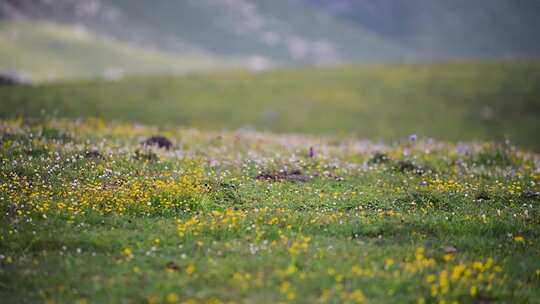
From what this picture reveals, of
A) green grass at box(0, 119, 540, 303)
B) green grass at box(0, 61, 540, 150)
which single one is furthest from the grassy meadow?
green grass at box(0, 61, 540, 150)

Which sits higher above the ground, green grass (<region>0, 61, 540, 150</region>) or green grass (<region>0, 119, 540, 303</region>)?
green grass (<region>0, 61, 540, 150</region>)

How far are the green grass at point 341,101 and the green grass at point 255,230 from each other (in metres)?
31.9

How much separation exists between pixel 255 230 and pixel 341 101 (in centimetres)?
5218

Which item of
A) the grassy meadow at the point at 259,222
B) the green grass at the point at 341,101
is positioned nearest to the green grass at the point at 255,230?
the grassy meadow at the point at 259,222

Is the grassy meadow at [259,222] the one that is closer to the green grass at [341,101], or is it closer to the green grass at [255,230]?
the green grass at [255,230]

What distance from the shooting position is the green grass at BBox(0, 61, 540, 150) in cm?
5072

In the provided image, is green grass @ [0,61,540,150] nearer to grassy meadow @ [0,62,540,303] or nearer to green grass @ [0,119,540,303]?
grassy meadow @ [0,62,540,303]

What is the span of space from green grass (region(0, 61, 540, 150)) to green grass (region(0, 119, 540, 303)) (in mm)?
31925

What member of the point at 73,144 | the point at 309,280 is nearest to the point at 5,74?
the point at 73,144

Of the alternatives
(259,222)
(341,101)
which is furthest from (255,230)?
(341,101)

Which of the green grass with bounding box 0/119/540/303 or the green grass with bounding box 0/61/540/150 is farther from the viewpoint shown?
the green grass with bounding box 0/61/540/150

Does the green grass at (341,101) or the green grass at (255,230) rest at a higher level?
the green grass at (341,101)

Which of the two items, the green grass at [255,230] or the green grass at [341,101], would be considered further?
the green grass at [341,101]

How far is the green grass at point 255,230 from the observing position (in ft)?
27.6
